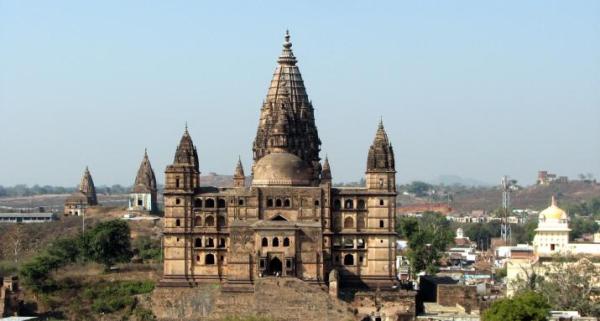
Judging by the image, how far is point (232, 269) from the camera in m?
72.0

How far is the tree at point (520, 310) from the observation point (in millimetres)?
66500

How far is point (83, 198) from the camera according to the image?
127 meters

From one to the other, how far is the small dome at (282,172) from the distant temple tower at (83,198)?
173 feet

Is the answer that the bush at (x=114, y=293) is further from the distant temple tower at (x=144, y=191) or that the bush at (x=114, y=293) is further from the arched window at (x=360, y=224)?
the distant temple tower at (x=144, y=191)

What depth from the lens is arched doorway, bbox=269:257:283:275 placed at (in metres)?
71.7

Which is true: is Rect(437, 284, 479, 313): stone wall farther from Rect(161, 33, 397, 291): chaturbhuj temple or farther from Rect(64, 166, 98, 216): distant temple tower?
Rect(64, 166, 98, 216): distant temple tower

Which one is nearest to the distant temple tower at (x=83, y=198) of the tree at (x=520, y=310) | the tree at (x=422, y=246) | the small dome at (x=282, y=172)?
the tree at (x=422, y=246)

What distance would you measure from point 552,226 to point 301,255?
36.6m

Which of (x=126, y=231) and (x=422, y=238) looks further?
(x=422, y=238)

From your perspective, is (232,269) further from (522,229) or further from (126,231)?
(522,229)

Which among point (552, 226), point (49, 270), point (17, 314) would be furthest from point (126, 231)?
point (552, 226)

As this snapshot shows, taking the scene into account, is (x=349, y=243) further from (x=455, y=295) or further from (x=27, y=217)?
(x=27, y=217)

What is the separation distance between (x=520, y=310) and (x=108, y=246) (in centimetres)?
2884

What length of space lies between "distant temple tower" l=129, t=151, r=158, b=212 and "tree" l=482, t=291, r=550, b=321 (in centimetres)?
5637
